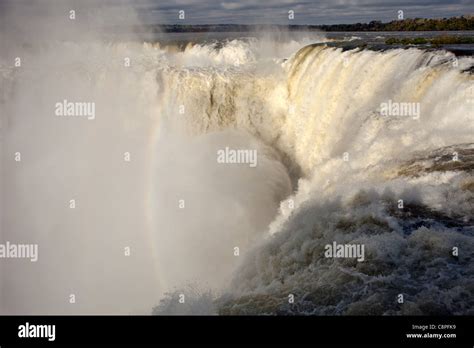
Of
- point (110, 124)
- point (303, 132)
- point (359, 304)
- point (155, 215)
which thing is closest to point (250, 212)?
point (155, 215)

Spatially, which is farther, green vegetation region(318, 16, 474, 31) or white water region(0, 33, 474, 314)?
green vegetation region(318, 16, 474, 31)

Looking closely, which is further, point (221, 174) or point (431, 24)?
point (431, 24)

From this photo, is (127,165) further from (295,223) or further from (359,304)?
(359,304)

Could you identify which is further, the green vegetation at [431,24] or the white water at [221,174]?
the green vegetation at [431,24]

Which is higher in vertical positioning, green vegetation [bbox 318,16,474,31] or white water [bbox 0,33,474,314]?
green vegetation [bbox 318,16,474,31]

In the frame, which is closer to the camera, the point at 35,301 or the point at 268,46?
the point at 35,301

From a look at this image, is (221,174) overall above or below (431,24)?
below

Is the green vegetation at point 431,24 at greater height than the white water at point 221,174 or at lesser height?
greater
